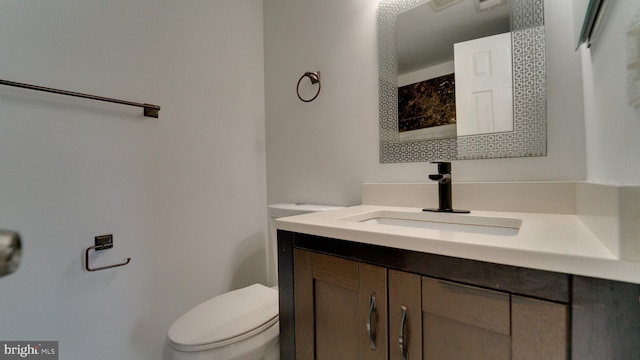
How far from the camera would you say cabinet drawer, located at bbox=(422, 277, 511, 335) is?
47cm

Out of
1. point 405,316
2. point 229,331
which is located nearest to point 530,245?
point 405,316

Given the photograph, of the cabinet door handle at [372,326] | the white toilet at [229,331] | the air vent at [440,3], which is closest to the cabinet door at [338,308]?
the cabinet door handle at [372,326]

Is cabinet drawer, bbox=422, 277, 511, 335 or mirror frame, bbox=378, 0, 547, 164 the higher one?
mirror frame, bbox=378, 0, 547, 164

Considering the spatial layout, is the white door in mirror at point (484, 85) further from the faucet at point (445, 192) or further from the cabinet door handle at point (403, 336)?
the cabinet door handle at point (403, 336)

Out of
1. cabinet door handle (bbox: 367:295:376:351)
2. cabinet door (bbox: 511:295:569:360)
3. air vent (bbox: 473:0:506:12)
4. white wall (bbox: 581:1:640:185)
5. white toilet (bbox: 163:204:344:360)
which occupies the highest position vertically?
air vent (bbox: 473:0:506:12)

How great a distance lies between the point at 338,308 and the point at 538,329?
43cm

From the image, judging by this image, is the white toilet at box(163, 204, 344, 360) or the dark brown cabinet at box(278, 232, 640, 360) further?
the white toilet at box(163, 204, 344, 360)

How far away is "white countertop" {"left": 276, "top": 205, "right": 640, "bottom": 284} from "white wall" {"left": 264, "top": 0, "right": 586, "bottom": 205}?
277 millimetres

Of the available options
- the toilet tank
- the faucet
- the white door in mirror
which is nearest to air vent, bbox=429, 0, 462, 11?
the white door in mirror

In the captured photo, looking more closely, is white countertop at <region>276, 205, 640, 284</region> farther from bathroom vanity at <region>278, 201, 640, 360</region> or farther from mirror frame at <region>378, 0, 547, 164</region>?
mirror frame at <region>378, 0, 547, 164</region>

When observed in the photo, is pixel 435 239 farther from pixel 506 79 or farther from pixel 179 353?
pixel 179 353

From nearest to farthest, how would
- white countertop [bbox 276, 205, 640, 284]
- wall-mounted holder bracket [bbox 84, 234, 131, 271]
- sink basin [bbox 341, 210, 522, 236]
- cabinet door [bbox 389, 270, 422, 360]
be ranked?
white countertop [bbox 276, 205, 640, 284] → cabinet door [bbox 389, 270, 422, 360] → sink basin [bbox 341, 210, 522, 236] → wall-mounted holder bracket [bbox 84, 234, 131, 271]

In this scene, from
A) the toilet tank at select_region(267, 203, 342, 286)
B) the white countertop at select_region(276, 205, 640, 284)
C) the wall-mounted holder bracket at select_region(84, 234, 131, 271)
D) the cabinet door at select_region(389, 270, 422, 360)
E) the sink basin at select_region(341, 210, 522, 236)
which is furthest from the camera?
the toilet tank at select_region(267, 203, 342, 286)

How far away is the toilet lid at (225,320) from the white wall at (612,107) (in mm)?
1082
